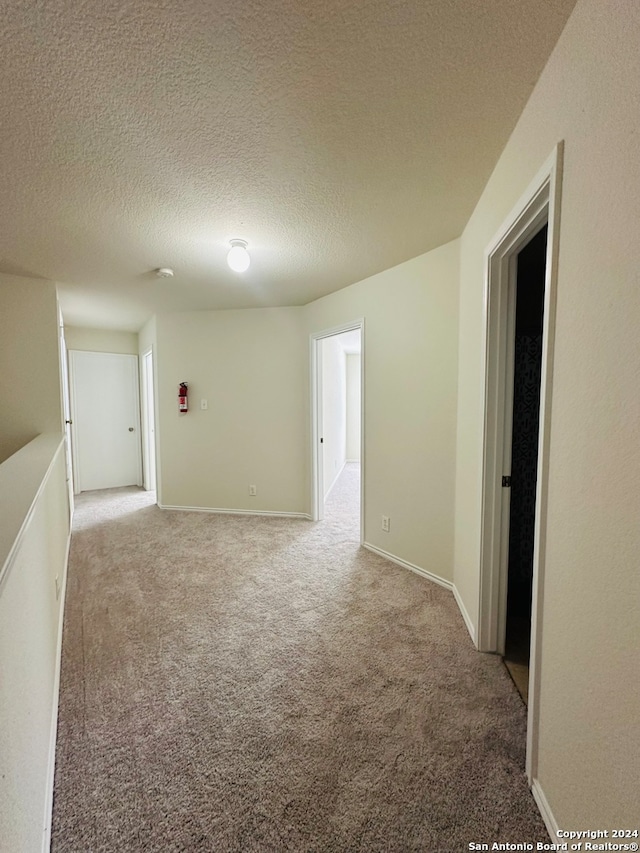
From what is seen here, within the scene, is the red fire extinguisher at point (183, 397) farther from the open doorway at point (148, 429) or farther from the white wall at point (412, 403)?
the white wall at point (412, 403)

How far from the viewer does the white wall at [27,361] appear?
2.89 meters

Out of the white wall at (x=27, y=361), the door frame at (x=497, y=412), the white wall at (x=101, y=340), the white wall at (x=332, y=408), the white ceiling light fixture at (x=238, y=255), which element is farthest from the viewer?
→ the white wall at (x=101, y=340)

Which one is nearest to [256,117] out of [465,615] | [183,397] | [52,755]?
[52,755]

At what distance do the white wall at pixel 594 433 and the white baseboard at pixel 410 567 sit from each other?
4.44ft

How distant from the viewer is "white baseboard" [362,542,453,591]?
251 cm

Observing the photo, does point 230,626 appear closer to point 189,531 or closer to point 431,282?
point 189,531

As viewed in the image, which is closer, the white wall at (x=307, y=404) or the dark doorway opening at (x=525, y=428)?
the dark doorway opening at (x=525, y=428)

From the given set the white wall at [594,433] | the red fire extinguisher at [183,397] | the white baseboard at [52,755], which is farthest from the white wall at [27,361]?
the white wall at [594,433]

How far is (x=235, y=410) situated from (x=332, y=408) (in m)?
1.62

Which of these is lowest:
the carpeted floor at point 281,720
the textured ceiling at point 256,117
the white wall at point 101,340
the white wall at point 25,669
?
the carpeted floor at point 281,720

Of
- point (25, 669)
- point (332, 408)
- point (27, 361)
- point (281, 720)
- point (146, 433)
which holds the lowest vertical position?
point (281, 720)

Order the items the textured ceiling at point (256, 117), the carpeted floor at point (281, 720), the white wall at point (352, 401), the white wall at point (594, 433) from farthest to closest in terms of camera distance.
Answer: the white wall at point (352, 401) < the carpeted floor at point (281, 720) < the textured ceiling at point (256, 117) < the white wall at point (594, 433)

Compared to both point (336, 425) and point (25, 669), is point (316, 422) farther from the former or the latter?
point (25, 669)

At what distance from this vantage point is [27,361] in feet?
9.69
